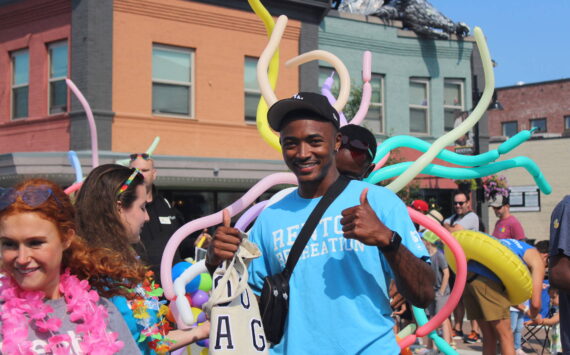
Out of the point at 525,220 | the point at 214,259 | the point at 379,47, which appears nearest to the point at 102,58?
the point at 379,47

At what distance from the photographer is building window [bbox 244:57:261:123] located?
16.5 metres

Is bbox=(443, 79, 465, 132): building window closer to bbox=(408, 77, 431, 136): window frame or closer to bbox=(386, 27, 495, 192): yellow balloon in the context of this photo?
bbox=(408, 77, 431, 136): window frame

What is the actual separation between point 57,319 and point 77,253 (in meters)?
0.28

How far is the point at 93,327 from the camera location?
99.7 inches

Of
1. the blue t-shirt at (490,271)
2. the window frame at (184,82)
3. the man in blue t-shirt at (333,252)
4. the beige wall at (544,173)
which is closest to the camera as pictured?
the man in blue t-shirt at (333,252)

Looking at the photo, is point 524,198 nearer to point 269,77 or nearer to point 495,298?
point 495,298

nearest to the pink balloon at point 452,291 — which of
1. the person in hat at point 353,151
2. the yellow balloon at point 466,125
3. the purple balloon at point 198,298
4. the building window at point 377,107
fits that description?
the person in hat at point 353,151

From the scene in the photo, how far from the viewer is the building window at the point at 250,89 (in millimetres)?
16516

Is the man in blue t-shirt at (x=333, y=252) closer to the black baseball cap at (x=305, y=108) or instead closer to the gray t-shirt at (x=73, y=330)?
the black baseball cap at (x=305, y=108)

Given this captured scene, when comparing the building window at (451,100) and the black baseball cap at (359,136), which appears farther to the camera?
the building window at (451,100)

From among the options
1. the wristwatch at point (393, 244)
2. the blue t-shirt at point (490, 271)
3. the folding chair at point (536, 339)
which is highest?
the wristwatch at point (393, 244)

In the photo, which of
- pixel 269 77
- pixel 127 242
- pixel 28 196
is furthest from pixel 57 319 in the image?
pixel 269 77

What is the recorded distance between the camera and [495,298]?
21.9 feet

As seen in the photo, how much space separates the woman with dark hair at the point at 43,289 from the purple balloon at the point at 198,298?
2.97m
